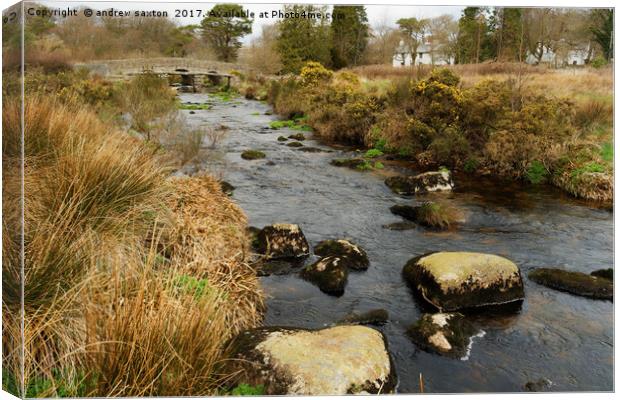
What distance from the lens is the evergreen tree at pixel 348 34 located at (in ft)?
15.6

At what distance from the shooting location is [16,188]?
10.9 feet

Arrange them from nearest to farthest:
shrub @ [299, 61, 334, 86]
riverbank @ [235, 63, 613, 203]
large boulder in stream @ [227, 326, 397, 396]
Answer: large boulder in stream @ [227, 326, 397, 396] → shrub @ [299, 61, 334, 86] → riverbank @ [235, 63, 613, 203]

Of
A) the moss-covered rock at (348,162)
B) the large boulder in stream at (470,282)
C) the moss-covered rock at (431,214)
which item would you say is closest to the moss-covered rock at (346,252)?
the large boulder in stream at (470,282)

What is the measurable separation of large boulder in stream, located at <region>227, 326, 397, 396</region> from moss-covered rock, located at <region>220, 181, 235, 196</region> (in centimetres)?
432

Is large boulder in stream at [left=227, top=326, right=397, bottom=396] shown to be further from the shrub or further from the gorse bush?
the gorse bush

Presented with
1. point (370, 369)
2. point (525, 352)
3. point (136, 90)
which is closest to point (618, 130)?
point (525, 352)

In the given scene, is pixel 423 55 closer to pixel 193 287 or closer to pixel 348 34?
pixel 348 34

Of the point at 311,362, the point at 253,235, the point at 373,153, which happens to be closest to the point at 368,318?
the point at 311,362

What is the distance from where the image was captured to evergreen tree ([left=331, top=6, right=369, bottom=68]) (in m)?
4.74

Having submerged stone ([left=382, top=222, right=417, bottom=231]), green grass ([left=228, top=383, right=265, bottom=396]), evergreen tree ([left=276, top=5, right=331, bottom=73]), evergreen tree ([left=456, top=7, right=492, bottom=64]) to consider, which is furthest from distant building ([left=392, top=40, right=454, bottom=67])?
green grass ([left=228, top=383, right=265, bottom=396])

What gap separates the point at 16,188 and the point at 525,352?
3958 mm

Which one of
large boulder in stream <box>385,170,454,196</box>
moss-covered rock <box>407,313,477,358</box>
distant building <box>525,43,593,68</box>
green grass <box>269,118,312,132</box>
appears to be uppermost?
distant building <box>525,43,593,68</box>

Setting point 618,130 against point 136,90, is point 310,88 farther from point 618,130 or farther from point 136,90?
point 618,130

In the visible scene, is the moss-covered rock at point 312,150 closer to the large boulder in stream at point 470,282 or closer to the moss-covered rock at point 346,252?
the moss-covered rock at point 346,252
